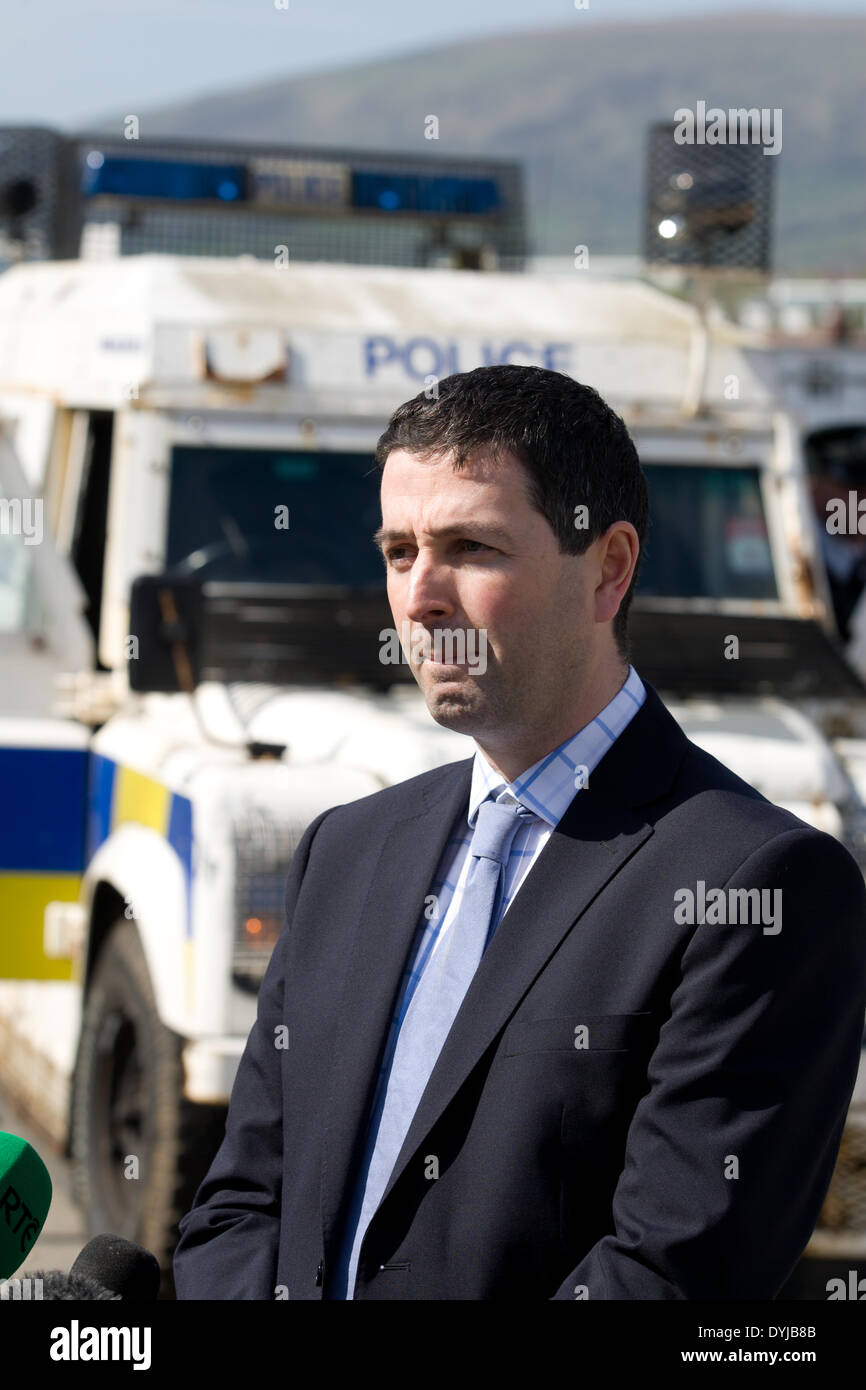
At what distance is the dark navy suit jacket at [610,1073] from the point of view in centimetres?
186

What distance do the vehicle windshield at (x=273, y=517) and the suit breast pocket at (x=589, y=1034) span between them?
3.65 m

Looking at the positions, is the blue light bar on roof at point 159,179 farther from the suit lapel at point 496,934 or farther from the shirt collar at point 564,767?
the shirt collar at point 564,767

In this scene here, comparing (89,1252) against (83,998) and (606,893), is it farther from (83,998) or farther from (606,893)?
(83,998)

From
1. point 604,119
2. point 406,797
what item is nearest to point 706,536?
point 406,797

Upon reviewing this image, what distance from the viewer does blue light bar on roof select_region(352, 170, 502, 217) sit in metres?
7.23

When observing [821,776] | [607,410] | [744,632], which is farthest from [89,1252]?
[744,632]

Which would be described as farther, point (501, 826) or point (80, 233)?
point (80, 233)

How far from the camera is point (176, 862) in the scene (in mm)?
4594

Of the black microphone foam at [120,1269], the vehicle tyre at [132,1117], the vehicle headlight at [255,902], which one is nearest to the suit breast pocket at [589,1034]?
the black microphone foam at [120,1269]

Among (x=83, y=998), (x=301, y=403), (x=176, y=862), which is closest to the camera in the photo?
(x=176, y=862)

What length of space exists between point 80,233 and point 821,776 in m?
3.85

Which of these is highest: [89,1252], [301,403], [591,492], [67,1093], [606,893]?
[301,403]

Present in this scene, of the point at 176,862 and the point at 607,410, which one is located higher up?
the point at 607,410

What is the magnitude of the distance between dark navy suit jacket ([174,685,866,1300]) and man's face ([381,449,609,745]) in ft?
0.40
